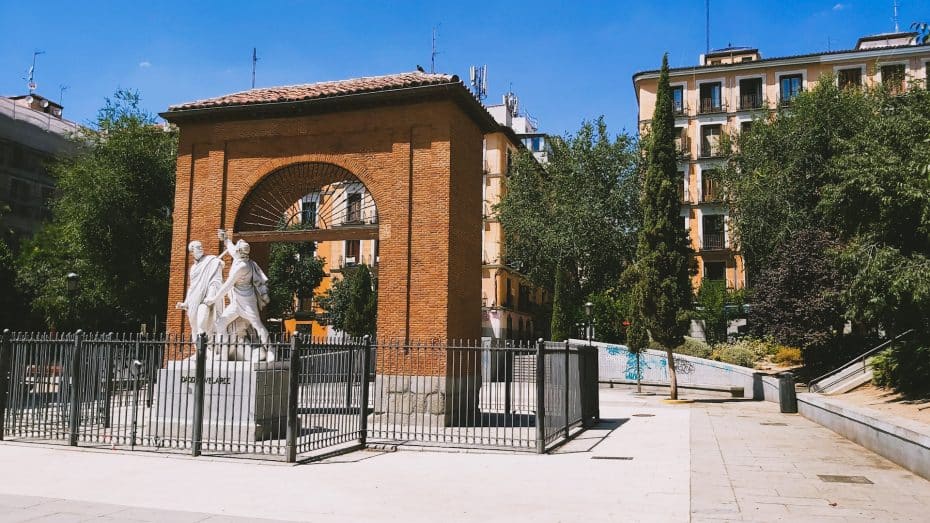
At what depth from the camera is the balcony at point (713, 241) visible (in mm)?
44125

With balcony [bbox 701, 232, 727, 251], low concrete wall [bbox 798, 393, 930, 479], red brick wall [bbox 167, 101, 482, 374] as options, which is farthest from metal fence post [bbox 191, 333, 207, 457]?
balcony [bbox 701, 232, 727, 251]

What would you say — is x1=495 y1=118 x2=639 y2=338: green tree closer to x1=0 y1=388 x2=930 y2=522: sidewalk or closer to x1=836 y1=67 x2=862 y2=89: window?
x1=836 y1=67 x2=862 y2=89: window

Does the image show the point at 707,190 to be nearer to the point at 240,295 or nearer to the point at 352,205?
the point at 352,205

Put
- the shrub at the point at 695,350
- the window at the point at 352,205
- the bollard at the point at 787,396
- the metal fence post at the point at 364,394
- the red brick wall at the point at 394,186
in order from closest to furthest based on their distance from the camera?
the metal fence post at the point at 364,394, the red brick wall at the point at 394,186, the window at the point at 352,205, the bollard at the point at 787,396, the shrub at the point at 695,350

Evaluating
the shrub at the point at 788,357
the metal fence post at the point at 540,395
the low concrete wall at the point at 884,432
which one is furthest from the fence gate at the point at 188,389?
the shrub at the point at 788,357

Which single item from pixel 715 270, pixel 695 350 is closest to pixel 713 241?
pixel 715 270

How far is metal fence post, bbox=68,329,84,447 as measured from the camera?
37.5ft

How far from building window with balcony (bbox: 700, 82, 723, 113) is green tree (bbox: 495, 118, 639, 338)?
8248 millimetres

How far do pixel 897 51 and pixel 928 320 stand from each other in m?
31.8

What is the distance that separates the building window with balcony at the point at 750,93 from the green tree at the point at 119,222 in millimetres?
33773

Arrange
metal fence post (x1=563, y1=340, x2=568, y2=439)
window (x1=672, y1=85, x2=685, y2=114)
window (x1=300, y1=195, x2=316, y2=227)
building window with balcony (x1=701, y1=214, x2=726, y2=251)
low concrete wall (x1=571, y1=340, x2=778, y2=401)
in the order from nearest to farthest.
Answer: metal fence post (x1=563, y1=340, x2=568, y2=439)
window (x1=300, y1=195, x2=316, y2=227)
low concrete wall (x1=571, y1=340, x2=778, y2=401)
building window with balcony (x1=701, y1=214, x2=726, y2=251)
window (x1=672, y1=85, x2=685, y2=114)

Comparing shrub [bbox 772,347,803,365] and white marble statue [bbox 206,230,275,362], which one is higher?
white marble statue [bbox 206,230,275,362]

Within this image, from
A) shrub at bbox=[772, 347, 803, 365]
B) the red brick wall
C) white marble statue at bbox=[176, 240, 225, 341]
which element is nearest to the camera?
white marble statue at bbox=[176, 240, 225, 341]

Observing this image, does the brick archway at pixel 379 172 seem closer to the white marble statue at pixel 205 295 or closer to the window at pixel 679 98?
the white marble statue at pixel 205 295
